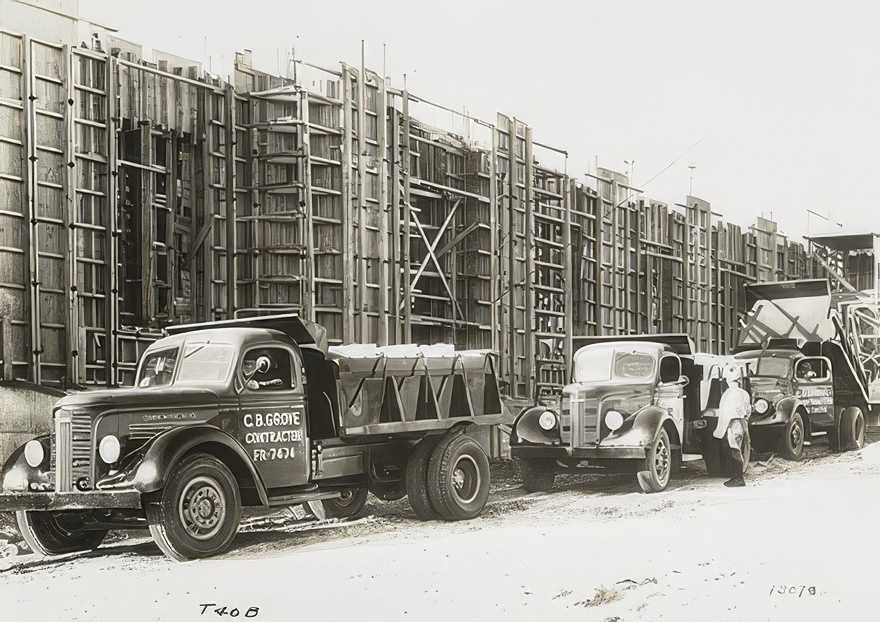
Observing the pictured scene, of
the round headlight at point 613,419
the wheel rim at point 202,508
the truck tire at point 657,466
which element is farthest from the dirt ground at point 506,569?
the round headlight at point 613,419

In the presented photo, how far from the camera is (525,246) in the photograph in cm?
879

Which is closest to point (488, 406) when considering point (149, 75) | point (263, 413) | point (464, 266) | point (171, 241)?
point (464, 266)

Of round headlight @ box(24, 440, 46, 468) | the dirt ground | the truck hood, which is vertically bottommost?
the dirt ground

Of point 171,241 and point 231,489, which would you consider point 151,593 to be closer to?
point 231,489

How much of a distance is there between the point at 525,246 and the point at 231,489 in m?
3.00

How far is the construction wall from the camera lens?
25.9 ft

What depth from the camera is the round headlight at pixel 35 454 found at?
6.97 m

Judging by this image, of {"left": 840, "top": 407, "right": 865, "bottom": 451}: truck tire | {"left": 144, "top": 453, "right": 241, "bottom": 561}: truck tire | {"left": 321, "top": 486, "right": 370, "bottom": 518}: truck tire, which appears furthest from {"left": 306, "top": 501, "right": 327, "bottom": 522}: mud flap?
{"left": 840, "top": 407, "right": 865, "bottom": 451}: truck tire

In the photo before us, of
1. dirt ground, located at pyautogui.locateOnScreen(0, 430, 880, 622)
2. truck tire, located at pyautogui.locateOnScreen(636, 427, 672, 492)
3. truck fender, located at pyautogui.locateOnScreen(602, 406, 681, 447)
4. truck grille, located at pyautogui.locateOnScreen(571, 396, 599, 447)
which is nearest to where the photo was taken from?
dirt ground, located at pyautogui.locateOnScreen(0, 430, 880, 622)

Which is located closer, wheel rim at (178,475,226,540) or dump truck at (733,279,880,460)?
wheel rim at (178,475,226,540)

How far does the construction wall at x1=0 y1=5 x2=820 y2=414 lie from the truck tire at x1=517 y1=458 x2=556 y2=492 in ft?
1.85

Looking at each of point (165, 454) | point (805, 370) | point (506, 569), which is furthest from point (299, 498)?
point (805, 370)

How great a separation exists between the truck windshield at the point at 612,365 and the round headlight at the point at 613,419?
31cm

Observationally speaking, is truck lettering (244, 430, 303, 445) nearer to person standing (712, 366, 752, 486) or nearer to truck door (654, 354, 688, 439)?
truck door (654, 354, 688, 439)
